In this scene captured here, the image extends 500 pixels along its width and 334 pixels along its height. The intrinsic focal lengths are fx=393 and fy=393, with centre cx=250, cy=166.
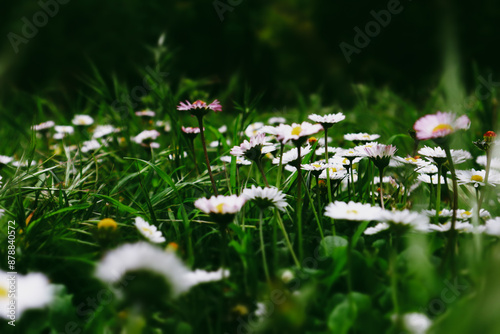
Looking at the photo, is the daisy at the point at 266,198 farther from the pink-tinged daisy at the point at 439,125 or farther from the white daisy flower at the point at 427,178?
the white daisy flower at the point at 427,178

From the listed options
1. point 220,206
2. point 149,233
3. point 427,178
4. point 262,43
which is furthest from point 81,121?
point 262,43

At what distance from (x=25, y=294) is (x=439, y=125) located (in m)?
0.64

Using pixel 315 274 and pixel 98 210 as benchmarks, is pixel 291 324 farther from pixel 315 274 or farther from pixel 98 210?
pixel 98 210

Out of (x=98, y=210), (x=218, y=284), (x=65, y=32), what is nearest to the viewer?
(x=218, y=284)

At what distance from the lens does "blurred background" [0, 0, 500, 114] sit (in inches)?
164

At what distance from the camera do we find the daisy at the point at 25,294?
50 cm

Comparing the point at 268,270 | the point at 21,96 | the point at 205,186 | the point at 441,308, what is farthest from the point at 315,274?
the point at 21,96

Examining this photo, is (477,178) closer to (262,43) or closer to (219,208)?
(219,208)

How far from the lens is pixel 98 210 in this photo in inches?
36.6

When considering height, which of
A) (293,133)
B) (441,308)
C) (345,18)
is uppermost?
(345,18)

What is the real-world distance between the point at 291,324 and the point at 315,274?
6.7 inches

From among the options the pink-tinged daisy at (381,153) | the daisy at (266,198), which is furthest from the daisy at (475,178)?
the daisy at (266,198)

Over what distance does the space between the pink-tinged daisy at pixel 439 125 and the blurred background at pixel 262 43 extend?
10.6 ft

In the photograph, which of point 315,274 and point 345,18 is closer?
point 315,274
